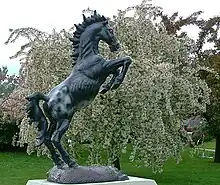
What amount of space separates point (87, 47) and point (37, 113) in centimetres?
89

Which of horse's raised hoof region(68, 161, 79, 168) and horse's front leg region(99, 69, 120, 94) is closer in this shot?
horse's raised hoof region(68, 161, 79, 168)

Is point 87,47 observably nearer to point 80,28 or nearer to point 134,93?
point 80,28

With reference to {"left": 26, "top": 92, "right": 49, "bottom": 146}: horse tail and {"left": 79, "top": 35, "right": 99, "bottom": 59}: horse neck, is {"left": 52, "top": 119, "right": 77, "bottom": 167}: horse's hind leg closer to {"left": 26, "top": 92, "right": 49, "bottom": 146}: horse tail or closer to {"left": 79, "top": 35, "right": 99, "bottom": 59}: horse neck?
{"left": 26, "top": 92, "right": 49, "bottom": 146}: horse tail

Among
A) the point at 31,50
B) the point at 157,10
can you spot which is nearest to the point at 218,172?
the point at 157,10

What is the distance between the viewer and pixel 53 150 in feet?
18.9

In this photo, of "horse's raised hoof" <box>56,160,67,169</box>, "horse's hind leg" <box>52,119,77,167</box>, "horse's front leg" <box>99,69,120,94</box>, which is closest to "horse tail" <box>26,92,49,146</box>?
"horse's hind leg" <box>52,119,77,167</box>

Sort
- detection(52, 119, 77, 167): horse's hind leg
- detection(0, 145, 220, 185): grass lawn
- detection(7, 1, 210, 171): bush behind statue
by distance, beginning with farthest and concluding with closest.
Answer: detection(0, 145, 220, 185): grass lawn < detection(7, 1, 210, 171): bush behind statue < detection(52, 119, 77, 167): horse's hind leg

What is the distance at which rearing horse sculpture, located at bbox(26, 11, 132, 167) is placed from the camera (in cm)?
570

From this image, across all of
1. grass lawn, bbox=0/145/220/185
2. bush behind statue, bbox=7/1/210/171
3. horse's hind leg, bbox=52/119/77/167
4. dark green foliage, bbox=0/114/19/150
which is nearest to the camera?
horse's hind leg, bbox=52/119/77/167

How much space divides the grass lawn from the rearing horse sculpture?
818cm

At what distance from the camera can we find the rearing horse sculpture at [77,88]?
570cm

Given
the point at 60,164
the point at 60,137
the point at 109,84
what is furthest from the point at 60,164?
the point at 109,84

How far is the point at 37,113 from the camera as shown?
575 centimetres

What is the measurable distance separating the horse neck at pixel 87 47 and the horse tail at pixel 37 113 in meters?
0.63
